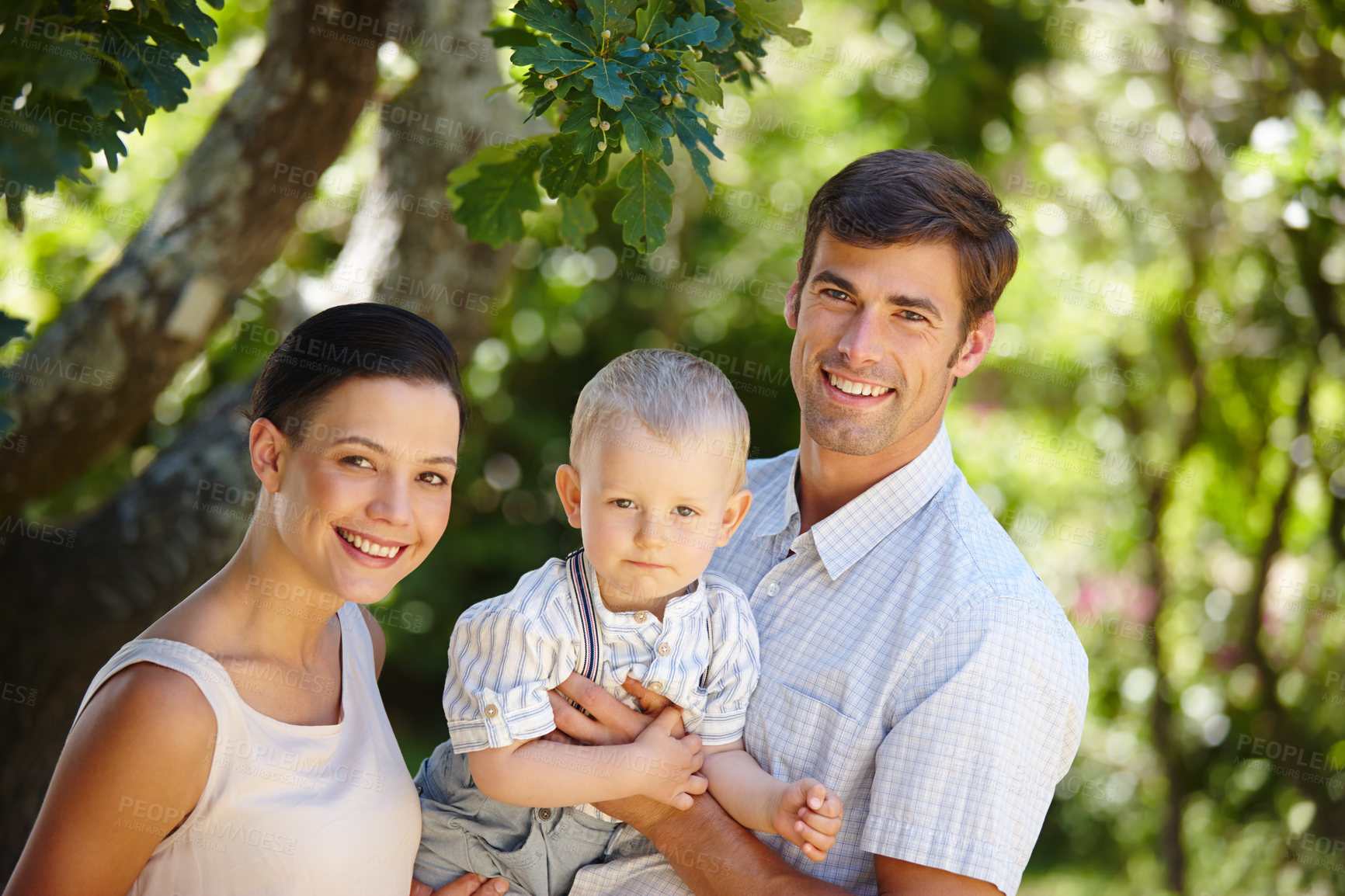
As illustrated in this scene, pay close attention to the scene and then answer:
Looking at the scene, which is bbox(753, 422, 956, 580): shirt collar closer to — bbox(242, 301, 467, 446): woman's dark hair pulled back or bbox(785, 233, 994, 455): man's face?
bbox(785, 233, 994, 455): man's face

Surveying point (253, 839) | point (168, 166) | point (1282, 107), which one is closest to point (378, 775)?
point (253, 839)

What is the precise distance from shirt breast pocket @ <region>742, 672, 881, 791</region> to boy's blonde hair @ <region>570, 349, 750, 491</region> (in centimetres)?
51

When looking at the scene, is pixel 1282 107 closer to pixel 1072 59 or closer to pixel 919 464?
pixel 1072 59

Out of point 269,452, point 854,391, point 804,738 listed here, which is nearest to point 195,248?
point 269,452

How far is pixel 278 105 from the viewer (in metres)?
4.12

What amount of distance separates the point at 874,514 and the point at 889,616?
31cm

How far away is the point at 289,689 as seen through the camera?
7.50 ft

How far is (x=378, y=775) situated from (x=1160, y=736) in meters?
6.45

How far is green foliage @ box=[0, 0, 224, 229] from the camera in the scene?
1.79 meters

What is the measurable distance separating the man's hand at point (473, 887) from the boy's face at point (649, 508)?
0.73 metres

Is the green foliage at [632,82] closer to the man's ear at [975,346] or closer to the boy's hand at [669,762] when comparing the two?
the man's ear at [975,346]

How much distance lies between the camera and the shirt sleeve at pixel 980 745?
7.13ft

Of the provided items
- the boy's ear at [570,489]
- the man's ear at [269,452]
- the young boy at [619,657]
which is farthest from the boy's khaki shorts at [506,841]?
the man's ear at [269,452]

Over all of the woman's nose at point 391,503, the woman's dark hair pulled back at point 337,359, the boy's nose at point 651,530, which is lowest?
the boy's nose at point 651,530
